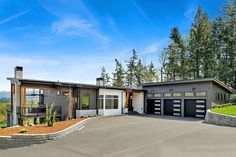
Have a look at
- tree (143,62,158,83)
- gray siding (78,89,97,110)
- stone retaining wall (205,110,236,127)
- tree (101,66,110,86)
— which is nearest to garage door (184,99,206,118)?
stone retaining wall (205,110,236,127)

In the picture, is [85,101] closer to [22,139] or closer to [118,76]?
[22,139]

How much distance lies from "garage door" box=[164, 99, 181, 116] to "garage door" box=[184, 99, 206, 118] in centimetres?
79

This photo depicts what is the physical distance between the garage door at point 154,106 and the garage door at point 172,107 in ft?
2.97

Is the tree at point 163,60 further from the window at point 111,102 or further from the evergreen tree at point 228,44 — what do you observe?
the window at point 111,102

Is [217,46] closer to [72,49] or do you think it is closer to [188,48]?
[188,48]

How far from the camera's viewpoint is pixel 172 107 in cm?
2175

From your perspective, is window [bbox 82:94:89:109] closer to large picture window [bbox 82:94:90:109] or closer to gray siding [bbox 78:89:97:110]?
large picture window [bbox 82:94:90:109]

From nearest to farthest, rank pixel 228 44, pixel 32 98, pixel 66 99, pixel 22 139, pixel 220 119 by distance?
pixel 22 139, pixel 220 119, pixel 66 99, pixel 32 98, pixel 228 44

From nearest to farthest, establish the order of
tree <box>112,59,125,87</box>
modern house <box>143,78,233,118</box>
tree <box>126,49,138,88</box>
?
modern house <box>143,78,233,118</box>, tree <box>126,49,138,88</box>, tree <box>112,59,125,87</box>

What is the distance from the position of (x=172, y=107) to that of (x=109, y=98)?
704 centimetres

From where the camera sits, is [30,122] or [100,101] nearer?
[30,122]

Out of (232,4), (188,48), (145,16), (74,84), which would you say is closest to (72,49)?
(74,84)

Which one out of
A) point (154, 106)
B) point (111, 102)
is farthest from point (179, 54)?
point (111, 102)

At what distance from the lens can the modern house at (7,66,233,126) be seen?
16.6 meters
